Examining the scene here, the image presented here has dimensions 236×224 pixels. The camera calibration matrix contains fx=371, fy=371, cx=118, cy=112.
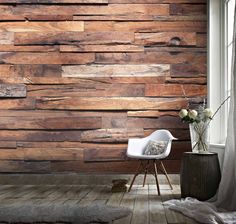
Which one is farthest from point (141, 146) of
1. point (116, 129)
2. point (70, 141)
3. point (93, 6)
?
point (93, 6)

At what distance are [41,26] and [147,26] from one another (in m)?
1.45

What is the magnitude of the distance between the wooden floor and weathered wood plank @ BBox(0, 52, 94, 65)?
5.47 feet

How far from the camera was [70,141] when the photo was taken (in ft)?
16.4

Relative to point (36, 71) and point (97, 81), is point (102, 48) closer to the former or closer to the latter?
point (97, 81)

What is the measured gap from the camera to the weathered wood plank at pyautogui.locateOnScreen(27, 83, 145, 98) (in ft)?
16.4

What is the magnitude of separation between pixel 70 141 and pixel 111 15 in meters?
1.80

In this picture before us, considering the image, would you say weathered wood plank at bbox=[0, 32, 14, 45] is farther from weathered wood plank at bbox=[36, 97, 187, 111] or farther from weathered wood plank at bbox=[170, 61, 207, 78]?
weathered wood plank at bbox=[170, 61, 207, 78]

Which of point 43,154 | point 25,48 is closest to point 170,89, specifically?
point 43,154

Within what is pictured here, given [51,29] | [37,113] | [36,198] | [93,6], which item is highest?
[93,6]

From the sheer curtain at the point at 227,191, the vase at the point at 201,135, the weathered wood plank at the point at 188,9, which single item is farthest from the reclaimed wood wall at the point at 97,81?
the sheer curtain at the point at 227,191

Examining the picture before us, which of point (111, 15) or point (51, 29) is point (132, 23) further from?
point (51, 29)

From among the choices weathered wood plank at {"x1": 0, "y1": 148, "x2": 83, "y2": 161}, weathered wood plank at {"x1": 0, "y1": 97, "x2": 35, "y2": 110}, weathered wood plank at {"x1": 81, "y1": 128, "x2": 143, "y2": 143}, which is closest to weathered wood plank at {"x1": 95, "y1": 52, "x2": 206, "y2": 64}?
weathered wood plank at {"x1": 81, "y1": 128, "x2": 143, "y2": 143}

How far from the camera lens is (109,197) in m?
4.03

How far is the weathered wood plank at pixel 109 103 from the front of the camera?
Result: 4.98 m
